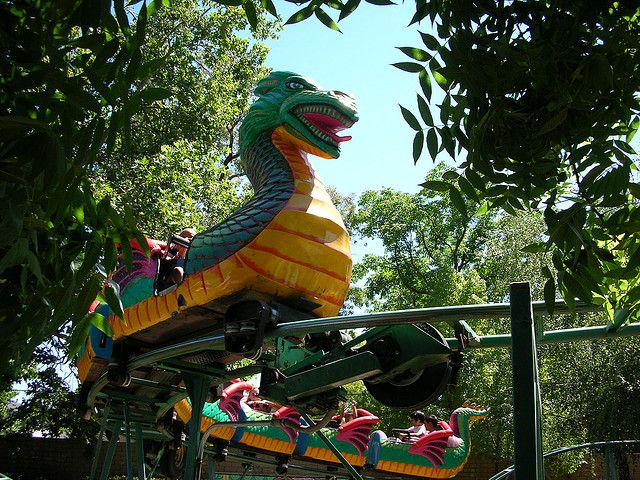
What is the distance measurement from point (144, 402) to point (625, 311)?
438 cm

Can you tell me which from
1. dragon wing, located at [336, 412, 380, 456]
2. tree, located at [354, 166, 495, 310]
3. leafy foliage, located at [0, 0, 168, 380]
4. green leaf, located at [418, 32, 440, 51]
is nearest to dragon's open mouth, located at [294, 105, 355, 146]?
green leaf, located at [418, 32, 440, 51]

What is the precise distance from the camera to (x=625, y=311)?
9.66ft

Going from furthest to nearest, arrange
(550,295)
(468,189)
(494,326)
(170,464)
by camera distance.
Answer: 1. (494,326)
2. (170,464)
3. (468,189)
4. (550,295)

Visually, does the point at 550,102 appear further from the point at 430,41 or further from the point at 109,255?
the point at 109,255

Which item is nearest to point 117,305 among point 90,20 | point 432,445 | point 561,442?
point 90,20

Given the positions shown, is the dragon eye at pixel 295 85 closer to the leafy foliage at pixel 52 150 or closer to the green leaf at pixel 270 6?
the green leaf at pixel 270 6

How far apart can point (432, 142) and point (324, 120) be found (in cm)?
254

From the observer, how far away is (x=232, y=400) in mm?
8984

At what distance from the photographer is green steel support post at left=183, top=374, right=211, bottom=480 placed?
4.74 m

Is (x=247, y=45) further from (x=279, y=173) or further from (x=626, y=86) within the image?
(x=626, y=86)

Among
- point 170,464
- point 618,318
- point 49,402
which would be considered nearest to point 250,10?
point 618,318

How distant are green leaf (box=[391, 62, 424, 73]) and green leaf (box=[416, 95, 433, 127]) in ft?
0.29

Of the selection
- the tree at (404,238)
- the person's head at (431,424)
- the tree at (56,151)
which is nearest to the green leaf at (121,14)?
the tree at (56,151)

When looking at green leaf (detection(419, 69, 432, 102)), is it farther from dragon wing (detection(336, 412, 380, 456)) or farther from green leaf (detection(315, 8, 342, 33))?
dragon wing (detection(336, 412, 380, 456))
